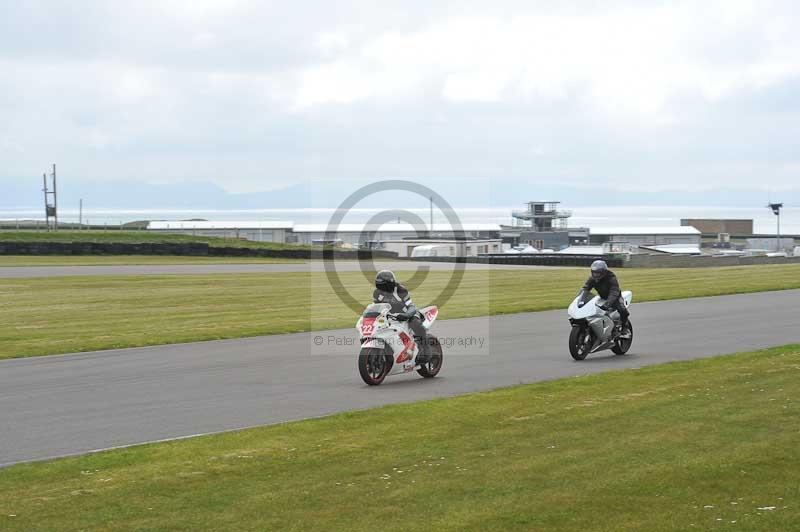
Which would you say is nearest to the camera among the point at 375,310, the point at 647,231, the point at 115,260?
the point at 375,310

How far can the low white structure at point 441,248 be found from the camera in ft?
265

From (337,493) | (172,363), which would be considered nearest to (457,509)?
(337,493)

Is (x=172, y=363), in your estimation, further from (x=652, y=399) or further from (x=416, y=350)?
(x=652, y=399)

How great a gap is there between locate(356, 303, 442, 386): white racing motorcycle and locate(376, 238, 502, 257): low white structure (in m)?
61.6

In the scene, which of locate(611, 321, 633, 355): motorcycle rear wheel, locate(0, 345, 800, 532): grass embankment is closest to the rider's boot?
locate(0, 345, 800, 532): grass embankment

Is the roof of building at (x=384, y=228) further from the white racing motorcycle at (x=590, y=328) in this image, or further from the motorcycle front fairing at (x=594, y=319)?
the motorcycle front fairing at (x=594, y=319)

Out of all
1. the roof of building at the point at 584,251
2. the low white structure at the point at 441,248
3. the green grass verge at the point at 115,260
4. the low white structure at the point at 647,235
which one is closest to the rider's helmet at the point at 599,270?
the green grass verge at the point at 115,260

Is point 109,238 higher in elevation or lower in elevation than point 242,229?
lower

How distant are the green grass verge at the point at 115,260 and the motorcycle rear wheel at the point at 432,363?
40.7 metres

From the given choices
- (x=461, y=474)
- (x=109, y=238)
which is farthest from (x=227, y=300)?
(x=109, y=238)

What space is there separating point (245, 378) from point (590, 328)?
6504mm

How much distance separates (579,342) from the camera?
18.3 metres

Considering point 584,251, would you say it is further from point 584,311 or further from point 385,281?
point 385,281

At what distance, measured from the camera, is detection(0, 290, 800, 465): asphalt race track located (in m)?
11.9
